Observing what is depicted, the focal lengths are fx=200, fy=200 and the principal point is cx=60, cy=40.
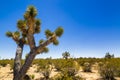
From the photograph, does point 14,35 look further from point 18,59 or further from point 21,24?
point 18,59

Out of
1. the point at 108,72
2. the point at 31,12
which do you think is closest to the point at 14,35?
the point at 31,12

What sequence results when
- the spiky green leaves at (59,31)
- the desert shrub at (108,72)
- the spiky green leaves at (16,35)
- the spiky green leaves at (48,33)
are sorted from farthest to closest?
1. the desert shrub at (108,72)
2. the spiky green leaves at (16,35)
3. the spiky green leaves at (48,33)
4. the spiky green leaves at (59,31)

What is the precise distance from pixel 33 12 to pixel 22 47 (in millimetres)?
1633

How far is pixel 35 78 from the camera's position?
633 inches

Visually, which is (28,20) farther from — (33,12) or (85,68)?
(85,68)

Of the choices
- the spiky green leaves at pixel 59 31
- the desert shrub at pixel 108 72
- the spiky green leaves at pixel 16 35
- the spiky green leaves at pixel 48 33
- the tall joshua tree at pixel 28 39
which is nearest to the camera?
the tall joshua tree at pixel 28 39

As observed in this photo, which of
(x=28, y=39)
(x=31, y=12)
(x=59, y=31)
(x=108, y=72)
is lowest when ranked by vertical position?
(x=108, y=72)

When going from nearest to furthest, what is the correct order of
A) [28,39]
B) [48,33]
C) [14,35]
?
[28,39]
[48,33]
[14,35]

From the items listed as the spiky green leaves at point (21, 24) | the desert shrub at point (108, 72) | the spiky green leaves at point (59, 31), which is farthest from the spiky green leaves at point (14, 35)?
the desert shrub at point (108, 72)

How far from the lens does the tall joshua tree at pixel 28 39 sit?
7214 mm

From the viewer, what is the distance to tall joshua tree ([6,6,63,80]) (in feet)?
23.7

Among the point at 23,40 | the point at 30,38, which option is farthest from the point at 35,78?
the point at 30,38

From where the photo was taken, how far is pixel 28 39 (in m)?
7.30

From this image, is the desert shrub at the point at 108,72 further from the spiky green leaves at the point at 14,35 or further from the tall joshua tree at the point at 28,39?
the spiky green leaves at the point at 14,35
